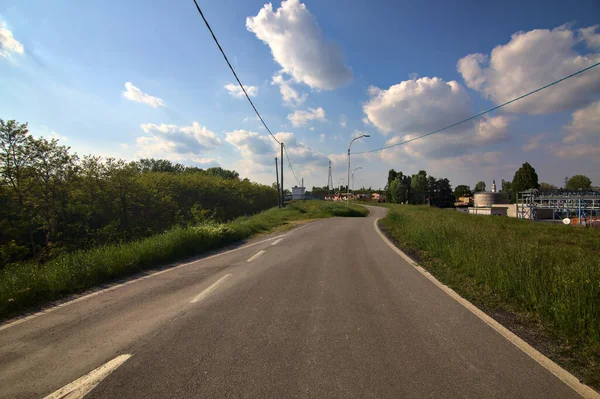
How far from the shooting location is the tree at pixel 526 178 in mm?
72625

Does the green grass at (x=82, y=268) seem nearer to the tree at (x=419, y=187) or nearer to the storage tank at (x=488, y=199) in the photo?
the storage tank at (x=488, y=199)

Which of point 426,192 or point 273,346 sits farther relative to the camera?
point 426,192

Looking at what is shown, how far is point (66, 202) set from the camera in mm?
11016

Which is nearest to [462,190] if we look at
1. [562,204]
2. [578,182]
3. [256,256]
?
[578,182]

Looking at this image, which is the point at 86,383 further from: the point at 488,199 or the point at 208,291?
the point at 488,199

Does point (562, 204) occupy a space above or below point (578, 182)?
below

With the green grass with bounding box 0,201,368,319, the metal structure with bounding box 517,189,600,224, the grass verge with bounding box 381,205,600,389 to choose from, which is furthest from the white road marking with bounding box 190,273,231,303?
the metal structure with bounding box 517,189,600,224

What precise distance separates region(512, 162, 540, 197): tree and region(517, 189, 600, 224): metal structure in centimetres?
3811

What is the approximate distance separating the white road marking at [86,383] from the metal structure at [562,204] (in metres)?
42.8

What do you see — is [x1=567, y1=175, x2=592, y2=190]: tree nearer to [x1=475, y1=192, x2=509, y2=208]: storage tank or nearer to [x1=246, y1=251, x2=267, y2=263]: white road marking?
[x1=475, y1=192, x2=509, y2=208]: storage tank

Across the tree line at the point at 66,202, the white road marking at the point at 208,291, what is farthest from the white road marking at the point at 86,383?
the tree line at the point at 66,202

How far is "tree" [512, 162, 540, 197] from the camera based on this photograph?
72625mm

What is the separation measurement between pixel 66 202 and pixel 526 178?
302 ft

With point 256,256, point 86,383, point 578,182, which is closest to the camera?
point 86,383
